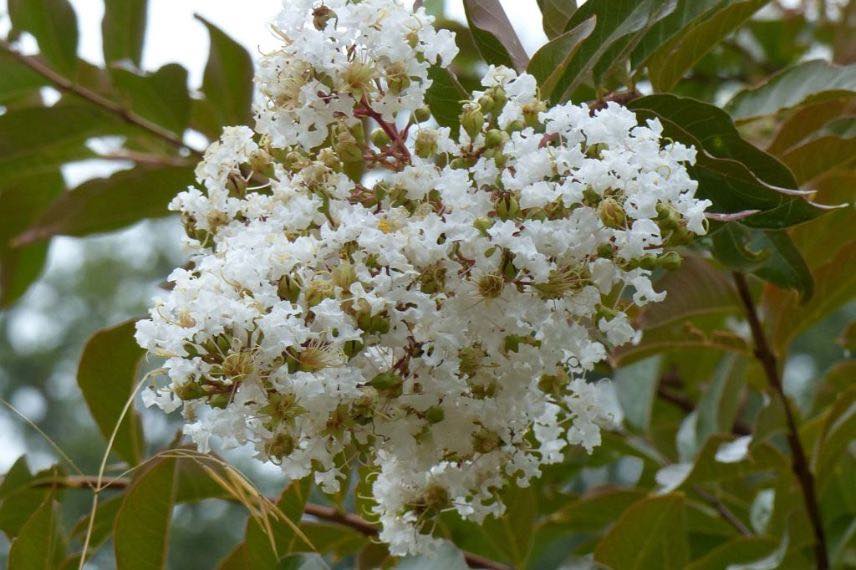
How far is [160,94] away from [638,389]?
0.87 metres

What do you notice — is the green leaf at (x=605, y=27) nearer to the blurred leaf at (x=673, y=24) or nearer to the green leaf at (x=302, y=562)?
the blurred leaf at (x=673, y=24)

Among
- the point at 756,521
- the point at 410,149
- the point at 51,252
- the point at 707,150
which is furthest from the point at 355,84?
the point at 51,252

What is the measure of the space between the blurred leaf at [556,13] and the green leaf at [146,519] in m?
0.55

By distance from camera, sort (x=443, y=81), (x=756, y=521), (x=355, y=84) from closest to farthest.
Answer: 1. (x=355, y=84)
2. (x=443, y=81)
3. (x=756, y=521)

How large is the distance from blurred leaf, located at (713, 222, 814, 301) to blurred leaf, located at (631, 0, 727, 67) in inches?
7.8

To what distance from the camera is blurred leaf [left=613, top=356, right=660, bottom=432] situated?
1788mm

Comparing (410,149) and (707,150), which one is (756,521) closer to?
(707,150)

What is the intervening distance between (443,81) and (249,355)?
0.35 m

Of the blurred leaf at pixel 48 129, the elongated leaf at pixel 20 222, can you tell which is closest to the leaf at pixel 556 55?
the blurred leaf at pixel 48 129

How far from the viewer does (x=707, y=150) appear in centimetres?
102

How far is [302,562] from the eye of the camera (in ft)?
3.31

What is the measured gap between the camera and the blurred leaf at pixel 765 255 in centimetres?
111

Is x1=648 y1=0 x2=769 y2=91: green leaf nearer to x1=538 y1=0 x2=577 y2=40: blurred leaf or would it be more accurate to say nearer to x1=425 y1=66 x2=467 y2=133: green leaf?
x1=538 y1=0 x2=577 y2=40: blurred leaf

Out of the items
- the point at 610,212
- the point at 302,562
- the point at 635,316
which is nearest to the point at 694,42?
the point at 635,316
